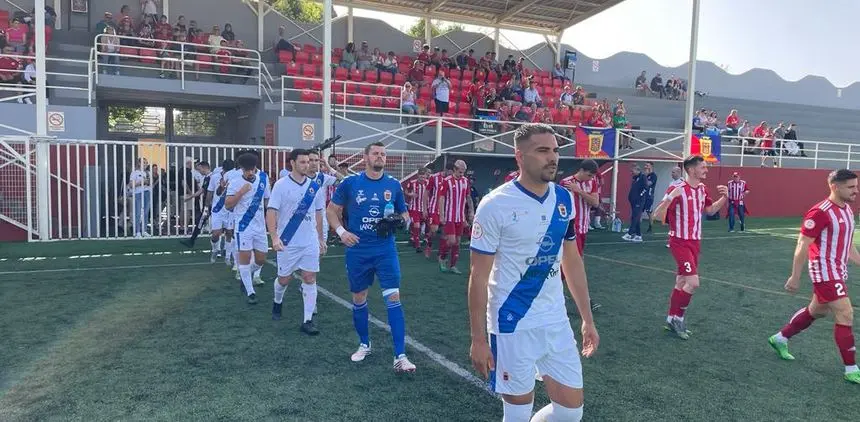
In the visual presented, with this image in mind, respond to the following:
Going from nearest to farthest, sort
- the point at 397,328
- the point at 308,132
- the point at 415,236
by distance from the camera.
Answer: the point at 397,328 < the point at 415,236 < the point at 308,132

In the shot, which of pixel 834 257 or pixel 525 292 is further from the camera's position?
pixel 834 257

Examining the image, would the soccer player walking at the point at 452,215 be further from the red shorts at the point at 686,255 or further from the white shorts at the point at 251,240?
the red shorts at the point at 686,255

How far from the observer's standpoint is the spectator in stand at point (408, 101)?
1911 cm

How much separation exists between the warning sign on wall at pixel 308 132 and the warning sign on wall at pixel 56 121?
5.78 m

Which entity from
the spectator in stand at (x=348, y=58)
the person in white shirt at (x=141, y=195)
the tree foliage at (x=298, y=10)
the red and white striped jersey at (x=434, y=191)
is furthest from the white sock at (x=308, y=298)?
the tree foliage at (x=298, y=10)

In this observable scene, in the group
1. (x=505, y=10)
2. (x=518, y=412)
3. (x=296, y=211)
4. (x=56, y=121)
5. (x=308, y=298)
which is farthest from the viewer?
(x=505, y=10)

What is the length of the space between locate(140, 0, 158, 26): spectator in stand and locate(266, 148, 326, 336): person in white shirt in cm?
1553

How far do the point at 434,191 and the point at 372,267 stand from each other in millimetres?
6828

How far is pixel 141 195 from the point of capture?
45.1ft

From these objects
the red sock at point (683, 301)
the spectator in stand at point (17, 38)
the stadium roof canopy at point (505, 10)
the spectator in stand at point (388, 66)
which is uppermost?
the stadium roof canopy at point (505, 10)

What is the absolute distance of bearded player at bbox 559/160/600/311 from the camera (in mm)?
7758

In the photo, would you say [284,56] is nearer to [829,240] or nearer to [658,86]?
[829,240]

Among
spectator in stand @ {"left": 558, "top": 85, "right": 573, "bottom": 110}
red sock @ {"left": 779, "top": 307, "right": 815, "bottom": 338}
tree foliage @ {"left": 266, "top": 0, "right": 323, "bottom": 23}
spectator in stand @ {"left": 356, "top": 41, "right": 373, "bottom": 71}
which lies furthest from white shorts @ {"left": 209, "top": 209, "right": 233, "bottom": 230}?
tree foliage @ {"left": 266, "top": 0, "right": 323, "bottom": 23}

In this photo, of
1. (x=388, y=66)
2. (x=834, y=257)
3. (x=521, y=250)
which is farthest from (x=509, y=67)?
(x=521, y=250)
